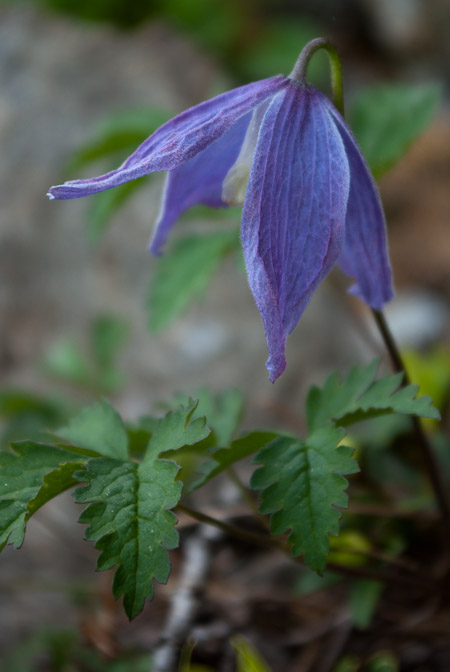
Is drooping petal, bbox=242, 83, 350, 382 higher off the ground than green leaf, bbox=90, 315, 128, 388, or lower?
higher

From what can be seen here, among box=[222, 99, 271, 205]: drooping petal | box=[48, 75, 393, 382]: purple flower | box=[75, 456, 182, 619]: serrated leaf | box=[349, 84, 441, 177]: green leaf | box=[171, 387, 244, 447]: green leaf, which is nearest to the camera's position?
box=[75, 456, 182, 619]: serrated leaf

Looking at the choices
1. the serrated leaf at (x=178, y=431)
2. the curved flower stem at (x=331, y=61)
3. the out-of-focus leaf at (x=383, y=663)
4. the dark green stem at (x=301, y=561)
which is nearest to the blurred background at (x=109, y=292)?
the out-of-focus leaf at (x=383, y=663)

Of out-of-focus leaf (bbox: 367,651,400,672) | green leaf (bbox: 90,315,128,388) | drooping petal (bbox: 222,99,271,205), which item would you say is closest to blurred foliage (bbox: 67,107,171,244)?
green leaf (bbox: 90,315,128,388)

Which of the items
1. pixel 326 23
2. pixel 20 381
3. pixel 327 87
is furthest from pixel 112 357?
pixel 326 23

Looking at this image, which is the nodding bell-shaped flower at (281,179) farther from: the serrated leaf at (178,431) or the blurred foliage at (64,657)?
the blurred foliage at (64,657)

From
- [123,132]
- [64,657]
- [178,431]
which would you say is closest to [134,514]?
[178,431]

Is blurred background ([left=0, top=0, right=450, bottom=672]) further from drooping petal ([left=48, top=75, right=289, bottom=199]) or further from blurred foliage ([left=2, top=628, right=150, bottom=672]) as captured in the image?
Result: drooping petal ([left=48, top=75, right=289, bottom=199])

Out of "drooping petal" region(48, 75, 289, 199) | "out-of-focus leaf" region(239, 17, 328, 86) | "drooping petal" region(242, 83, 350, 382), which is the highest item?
"drooping petal" region(48, 75, 289, 199)

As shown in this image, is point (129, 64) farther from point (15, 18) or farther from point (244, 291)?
point (244, 291)
